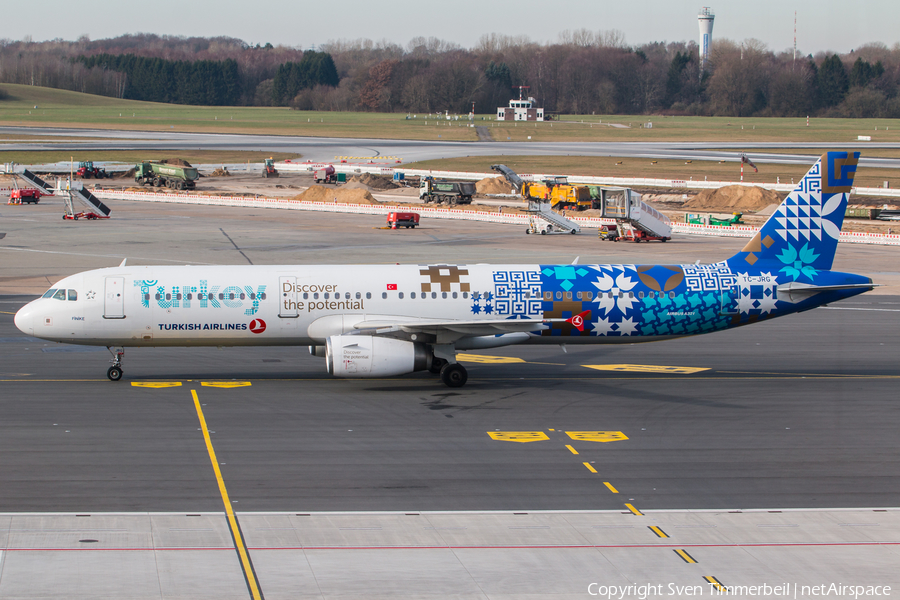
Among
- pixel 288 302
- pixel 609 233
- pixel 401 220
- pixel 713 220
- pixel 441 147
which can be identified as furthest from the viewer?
pixel 441 147

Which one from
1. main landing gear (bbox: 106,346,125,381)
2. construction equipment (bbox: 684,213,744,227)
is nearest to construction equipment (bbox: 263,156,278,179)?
construction equipment (bbox: 684,213,744,227)

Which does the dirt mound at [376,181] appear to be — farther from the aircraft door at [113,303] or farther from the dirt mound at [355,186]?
the aircraft door at [113,303]

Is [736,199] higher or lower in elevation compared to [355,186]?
lower

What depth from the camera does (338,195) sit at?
11425 centimetres

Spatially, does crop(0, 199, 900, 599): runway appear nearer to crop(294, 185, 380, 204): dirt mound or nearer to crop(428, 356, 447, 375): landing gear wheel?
crop(428, 356, 447, 375): landing gear wheel

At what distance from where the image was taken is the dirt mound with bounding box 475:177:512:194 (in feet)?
406

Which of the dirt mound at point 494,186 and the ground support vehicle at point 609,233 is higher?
the dirt mound at point 494,186

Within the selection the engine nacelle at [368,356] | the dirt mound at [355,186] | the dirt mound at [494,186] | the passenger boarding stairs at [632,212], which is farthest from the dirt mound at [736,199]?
the engine nacelle at [368,356]

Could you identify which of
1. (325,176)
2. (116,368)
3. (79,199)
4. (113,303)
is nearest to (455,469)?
(113,303)

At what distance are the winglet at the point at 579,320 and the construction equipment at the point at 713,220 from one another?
203 ft

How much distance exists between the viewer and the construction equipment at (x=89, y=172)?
453 ft

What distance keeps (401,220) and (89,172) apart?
229ft

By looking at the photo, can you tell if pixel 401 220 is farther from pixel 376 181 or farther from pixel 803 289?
pixel 803 289

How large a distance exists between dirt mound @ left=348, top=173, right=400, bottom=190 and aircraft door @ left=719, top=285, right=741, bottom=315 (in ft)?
316
